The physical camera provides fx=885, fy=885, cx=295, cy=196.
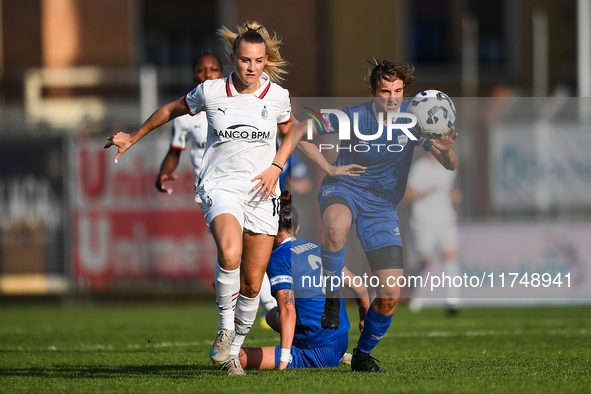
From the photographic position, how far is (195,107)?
5.59m

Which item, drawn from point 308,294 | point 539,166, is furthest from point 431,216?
point 308,294

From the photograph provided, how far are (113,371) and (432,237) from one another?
686cm

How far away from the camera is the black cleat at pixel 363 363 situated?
5.64 metres

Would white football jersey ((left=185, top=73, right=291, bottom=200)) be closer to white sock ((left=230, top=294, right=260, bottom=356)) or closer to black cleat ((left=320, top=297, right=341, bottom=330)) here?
white sock ((left=230, top=294, right=260, bottom=356))

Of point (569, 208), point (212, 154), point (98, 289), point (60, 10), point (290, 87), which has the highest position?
point (60, 10)

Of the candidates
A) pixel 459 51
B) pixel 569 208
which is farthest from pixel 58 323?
A: pixel 459 51

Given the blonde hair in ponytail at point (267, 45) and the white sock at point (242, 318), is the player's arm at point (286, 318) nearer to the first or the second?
the white sock at point (242, 318)

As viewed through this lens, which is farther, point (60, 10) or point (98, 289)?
point (60, 10)

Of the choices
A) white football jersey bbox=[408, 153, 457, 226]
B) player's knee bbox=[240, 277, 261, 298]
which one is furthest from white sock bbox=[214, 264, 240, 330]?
white football jersey bbox=[408, 153, 457, 226]

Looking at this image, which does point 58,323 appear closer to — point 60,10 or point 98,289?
point 98,289

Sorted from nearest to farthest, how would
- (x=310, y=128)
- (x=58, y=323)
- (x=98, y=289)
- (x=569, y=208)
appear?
1. (x=310, y=128)
2. (x=58, y=323)
3. (x=569, y=208)
4. (x=98, y=289)

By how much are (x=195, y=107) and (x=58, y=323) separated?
6.17 metres

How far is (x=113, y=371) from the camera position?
5.99m

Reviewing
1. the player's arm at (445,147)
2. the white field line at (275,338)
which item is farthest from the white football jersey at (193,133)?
the player's arm at (445,147)
